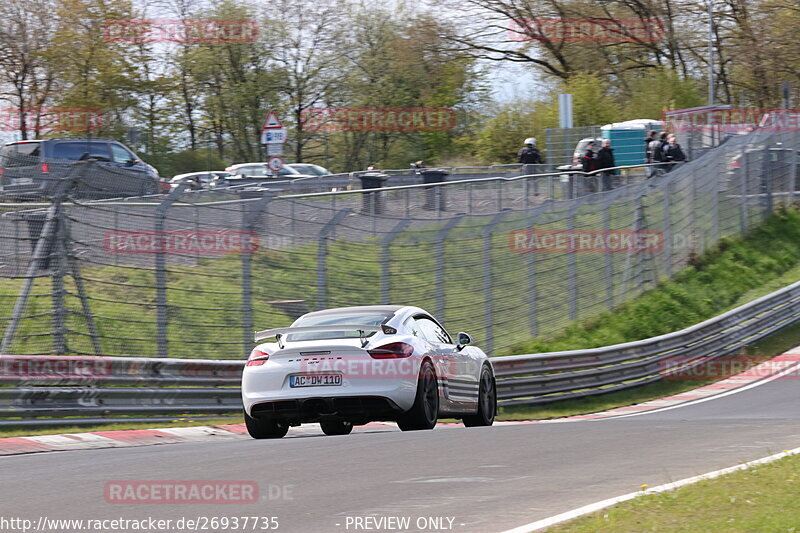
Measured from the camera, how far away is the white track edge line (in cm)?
631

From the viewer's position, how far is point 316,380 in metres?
10.9

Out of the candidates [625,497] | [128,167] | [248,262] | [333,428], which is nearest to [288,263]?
[248,262]

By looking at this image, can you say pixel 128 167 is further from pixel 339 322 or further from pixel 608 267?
pixel 339 322

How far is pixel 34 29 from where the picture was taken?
4500 cm

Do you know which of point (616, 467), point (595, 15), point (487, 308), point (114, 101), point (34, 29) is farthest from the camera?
point (595, 15)

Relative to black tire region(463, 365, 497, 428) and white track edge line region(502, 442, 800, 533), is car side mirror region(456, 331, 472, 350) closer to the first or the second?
black tire region(463, 365, 497, 428)

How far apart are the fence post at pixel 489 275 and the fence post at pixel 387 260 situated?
2.42 metres

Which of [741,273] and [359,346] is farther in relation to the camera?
[741,273]

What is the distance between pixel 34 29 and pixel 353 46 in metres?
17.4

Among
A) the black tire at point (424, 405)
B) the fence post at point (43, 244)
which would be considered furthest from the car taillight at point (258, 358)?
the fence post at point (43, 244)

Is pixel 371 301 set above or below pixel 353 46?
below

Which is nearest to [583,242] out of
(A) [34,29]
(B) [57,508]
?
(B) [57,508]

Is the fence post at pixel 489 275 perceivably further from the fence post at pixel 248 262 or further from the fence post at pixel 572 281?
the fence post at pixel 248 262

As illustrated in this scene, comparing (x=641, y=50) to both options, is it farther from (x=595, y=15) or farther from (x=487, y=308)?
(x=487, y=308)
